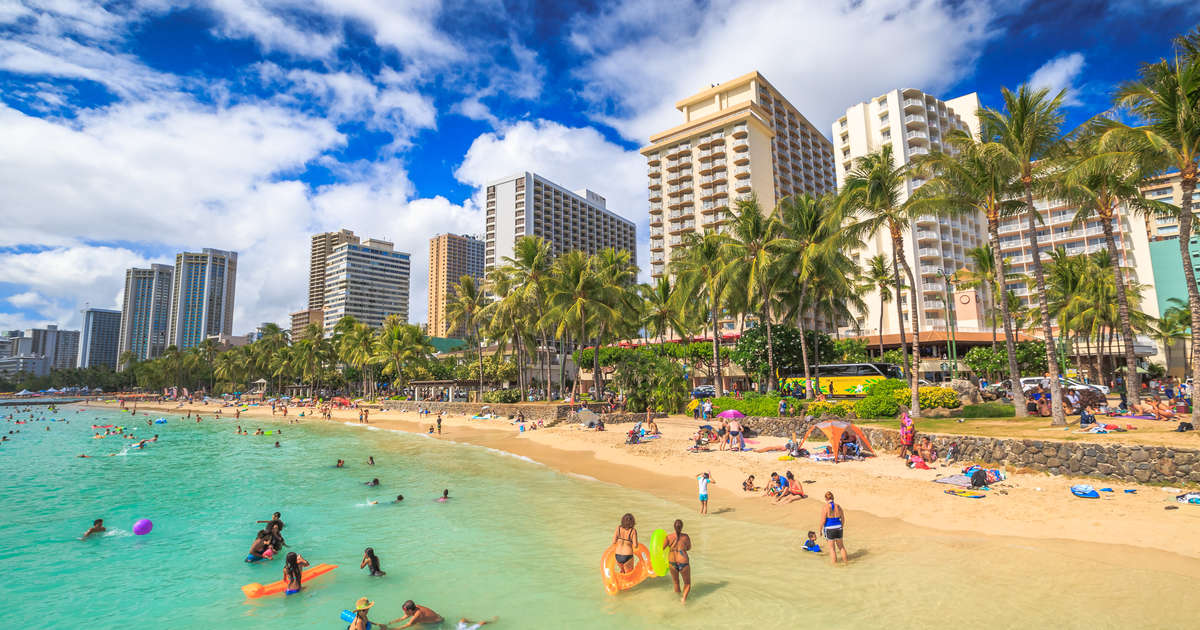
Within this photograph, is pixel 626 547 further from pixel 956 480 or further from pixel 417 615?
pixel 956 480

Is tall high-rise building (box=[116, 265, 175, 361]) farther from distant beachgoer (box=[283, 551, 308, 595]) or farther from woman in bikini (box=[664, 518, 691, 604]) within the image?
woman in bikini (box=[664, 518, 691, 604])

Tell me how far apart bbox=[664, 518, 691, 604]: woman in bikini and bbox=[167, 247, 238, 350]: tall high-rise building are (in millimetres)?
223788

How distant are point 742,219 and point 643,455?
16.0 metres

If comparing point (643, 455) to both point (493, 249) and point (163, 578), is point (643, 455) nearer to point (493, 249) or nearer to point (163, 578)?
point (163, 578)

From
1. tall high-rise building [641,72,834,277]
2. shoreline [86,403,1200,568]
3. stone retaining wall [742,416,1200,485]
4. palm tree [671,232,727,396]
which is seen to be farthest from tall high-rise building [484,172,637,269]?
stone retaining wall [742,416,1200,485]

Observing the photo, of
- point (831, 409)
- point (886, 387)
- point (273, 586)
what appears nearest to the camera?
point (273, 586)

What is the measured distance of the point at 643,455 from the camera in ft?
72.9

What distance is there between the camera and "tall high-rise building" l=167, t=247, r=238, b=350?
187 m

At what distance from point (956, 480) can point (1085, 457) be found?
10.3 feet

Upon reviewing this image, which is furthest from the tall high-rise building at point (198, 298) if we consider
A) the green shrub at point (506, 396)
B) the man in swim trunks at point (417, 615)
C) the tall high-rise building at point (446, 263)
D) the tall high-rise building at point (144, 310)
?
the man in swim trunks at point (417, 615)

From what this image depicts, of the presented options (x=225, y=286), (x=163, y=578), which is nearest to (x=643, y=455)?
(x=163, y=578)

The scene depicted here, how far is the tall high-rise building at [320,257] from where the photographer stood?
172 metres

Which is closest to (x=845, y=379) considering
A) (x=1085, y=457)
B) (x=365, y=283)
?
(x=1085, y=457)

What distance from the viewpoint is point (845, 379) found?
101 feet
